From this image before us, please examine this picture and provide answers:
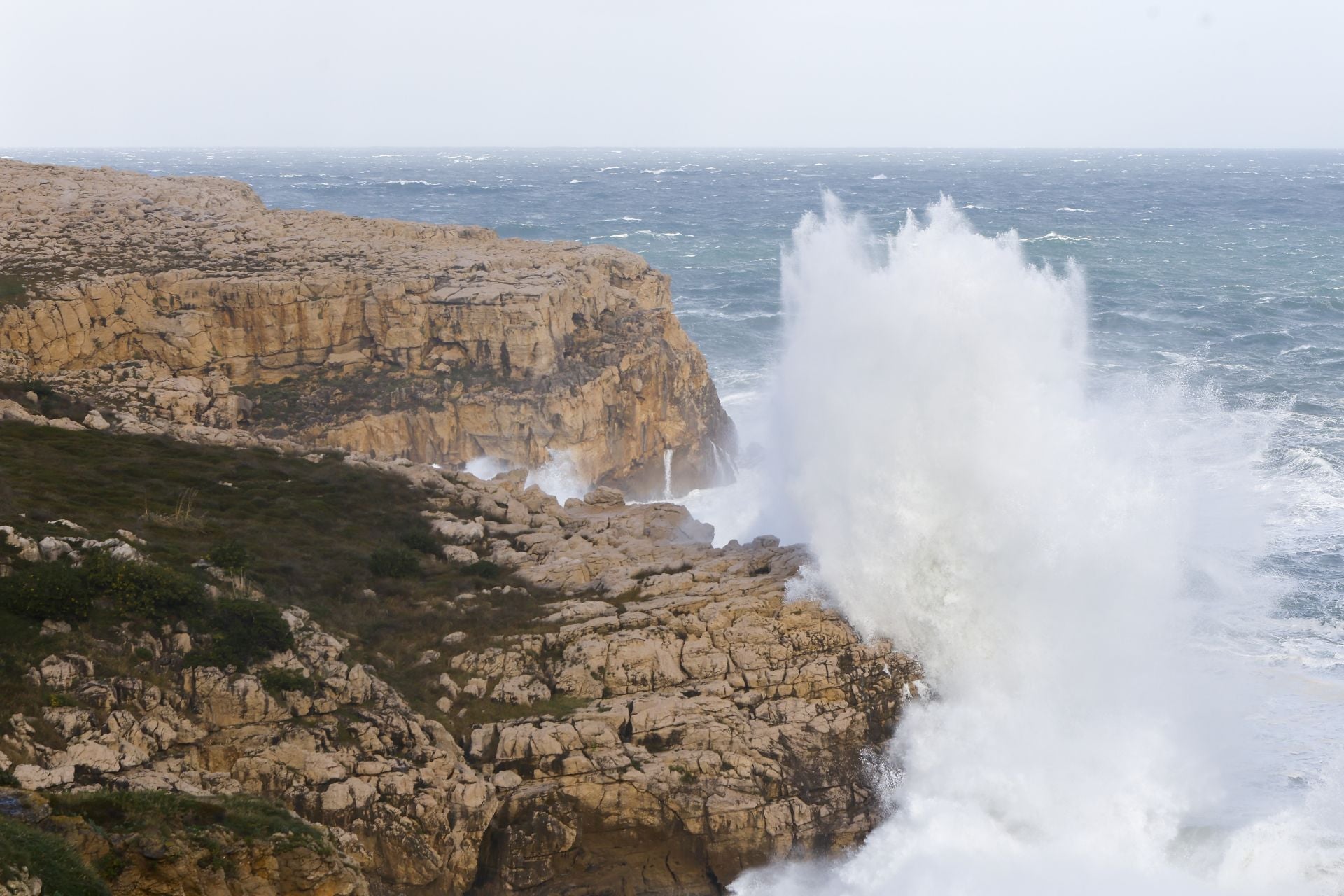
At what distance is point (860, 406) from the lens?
22.6 m

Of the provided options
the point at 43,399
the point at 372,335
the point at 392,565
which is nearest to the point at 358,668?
the point at 392,565

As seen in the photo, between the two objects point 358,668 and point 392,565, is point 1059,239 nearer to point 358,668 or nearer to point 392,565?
point 392,565

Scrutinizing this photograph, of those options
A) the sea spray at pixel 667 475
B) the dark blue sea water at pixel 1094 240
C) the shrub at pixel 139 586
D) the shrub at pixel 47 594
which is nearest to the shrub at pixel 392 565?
the shrub at pixel 139 586

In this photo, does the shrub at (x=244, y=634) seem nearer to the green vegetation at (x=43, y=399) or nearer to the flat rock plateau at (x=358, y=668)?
the flat rock plateau at (x=358, y=668)

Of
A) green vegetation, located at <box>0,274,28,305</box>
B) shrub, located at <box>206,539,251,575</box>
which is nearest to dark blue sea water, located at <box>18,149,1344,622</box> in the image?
shrub, located at <box>206,539,251,575</box>

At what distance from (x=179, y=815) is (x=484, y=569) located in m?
9.19

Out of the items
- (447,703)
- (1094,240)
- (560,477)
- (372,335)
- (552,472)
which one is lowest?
(560,477)

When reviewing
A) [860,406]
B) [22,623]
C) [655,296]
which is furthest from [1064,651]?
[655,296]

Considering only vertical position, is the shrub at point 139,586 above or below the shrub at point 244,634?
above

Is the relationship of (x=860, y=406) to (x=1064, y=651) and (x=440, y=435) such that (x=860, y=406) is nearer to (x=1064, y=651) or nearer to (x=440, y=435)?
(x=1064, y=651)

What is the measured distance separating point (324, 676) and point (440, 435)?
1628 cm

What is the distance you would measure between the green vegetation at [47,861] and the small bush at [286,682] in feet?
16.4

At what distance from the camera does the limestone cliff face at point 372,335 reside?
30.8 meters

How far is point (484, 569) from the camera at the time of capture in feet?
68.3
